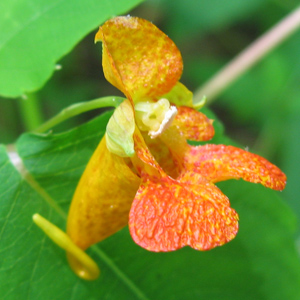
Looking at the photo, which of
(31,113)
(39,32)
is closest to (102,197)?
(39,32)

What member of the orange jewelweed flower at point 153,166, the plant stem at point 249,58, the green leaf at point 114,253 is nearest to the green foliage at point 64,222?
the green leaf at point 114,253

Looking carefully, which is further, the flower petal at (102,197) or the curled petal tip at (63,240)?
the curled petal tip at (63,240)

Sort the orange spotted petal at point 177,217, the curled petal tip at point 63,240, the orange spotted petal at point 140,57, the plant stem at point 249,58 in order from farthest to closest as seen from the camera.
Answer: the plant stem at point 249,58
the curled petal tip at point 63,240
the orange spotted petal at point 140,57
the orange spotted petal at point 177,217

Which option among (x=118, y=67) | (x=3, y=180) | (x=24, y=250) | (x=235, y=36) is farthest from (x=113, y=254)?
(x=235, y=36)

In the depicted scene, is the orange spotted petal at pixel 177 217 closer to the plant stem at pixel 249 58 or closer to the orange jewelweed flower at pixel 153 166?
the orange jewelweed flower at pixel 153 166

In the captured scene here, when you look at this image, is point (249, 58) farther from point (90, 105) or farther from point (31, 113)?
point (90, 105)

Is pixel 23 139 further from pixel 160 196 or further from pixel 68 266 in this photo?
pixel 160 196

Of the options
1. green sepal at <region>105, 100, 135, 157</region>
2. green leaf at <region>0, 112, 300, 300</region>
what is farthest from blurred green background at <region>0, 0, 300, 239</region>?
green sepal at <region>105, 100, 135, 157</region>
